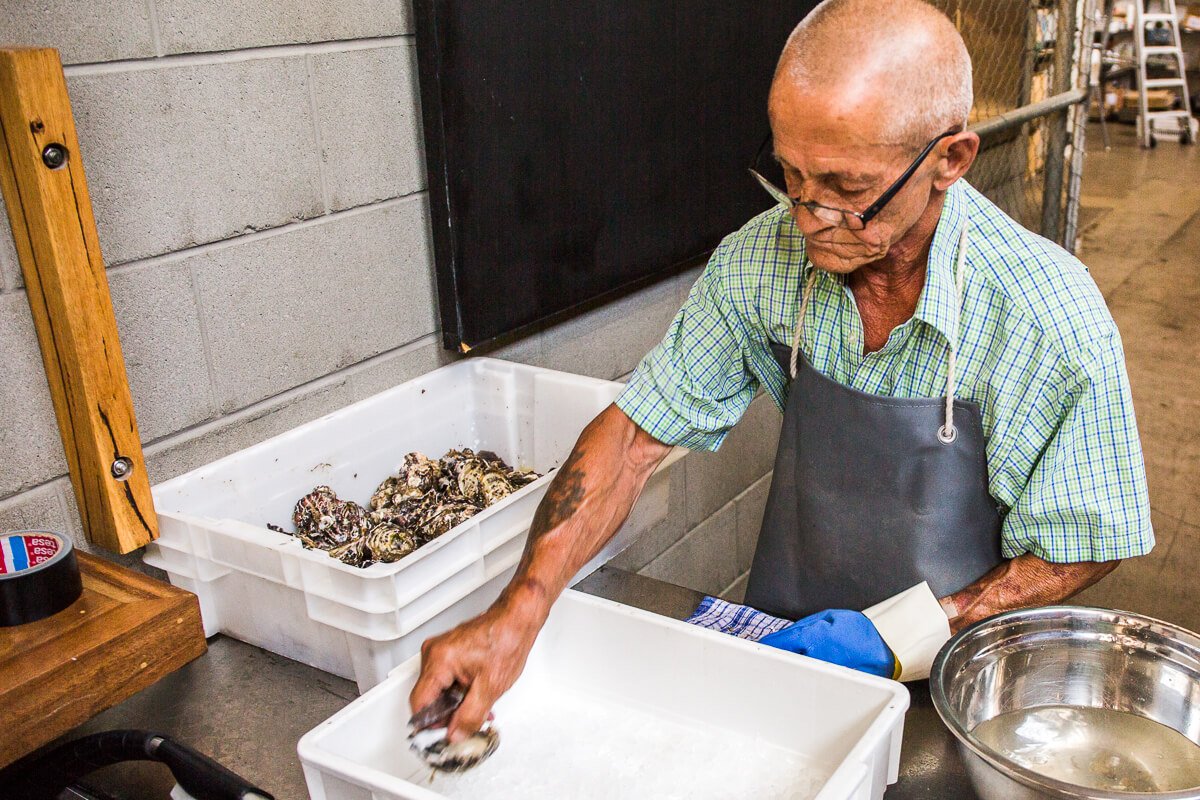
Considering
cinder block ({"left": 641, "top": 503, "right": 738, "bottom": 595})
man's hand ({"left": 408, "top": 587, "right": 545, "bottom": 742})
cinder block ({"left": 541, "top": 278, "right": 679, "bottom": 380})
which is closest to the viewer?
man's hand ({"left": 408, "top": 587, "right": 545, "bottom": 742})

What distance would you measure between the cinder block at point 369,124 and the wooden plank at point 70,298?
49 centimetres

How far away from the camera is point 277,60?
1644mm

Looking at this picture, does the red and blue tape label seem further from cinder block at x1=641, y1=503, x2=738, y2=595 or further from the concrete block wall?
cinder block at x1=641, y1=503, x2=738, y2=595

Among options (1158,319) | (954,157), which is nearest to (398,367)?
(954,157)

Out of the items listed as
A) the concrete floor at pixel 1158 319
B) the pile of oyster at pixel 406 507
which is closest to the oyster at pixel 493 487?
the pile of oyster at pixel 406 507

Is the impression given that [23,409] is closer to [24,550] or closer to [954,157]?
[24,550]

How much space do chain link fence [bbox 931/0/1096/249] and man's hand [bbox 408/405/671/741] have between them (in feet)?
7.53

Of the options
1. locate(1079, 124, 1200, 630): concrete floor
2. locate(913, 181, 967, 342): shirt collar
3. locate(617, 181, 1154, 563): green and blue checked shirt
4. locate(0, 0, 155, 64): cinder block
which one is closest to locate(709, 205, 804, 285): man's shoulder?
locate(617, 181, 1154, 563): green and blue checked shirt

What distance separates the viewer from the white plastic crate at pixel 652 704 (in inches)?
43.4

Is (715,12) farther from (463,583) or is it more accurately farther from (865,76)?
(463,583)

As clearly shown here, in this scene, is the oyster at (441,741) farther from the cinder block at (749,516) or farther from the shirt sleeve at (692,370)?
the cinder block at (749,516)

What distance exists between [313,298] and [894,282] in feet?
3.03

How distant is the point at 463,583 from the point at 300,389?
0.54 metres

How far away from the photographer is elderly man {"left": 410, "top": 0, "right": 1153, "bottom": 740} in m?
1.30
